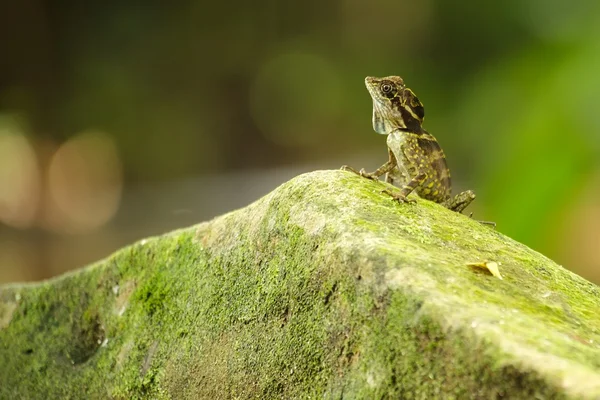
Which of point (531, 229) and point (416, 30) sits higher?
point (416, 30)

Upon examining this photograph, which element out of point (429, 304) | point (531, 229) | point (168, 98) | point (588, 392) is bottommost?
point (588, 392)

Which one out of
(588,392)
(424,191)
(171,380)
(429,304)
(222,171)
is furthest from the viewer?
(222,171)

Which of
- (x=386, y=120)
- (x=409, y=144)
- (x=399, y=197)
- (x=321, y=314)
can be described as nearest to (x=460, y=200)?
(x=409, y=144)

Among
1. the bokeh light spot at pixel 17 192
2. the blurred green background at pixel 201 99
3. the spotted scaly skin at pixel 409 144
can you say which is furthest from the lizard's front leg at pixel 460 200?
the bokeh light spot at pixel 17 192

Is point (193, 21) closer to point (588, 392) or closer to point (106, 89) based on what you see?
point (106, 89)

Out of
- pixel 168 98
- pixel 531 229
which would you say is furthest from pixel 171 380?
pixel 168 98

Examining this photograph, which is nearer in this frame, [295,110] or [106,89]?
[295,110]

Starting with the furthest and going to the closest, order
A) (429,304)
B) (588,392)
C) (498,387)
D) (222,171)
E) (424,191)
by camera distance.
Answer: (222,171) → (424,191) → (429,304) → (498,387) → (588,392)

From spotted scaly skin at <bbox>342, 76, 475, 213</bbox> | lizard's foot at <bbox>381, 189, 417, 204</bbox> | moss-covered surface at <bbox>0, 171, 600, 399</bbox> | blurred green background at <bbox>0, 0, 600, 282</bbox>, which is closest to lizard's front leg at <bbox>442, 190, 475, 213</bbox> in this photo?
spotted scaly skin at <bbox>342, 76, 475, 213</bbox>
